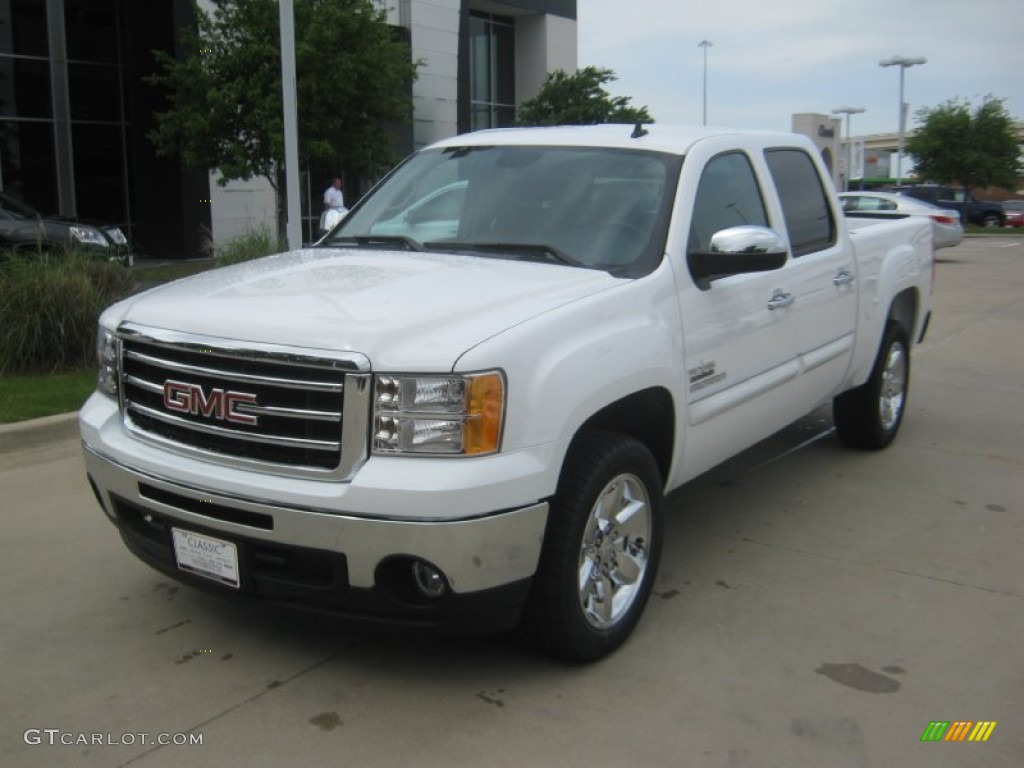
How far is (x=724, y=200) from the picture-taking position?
477 centimetres

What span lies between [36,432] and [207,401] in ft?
12.7

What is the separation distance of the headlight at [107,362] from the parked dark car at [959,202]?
3542 centimetres

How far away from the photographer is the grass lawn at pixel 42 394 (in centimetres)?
704

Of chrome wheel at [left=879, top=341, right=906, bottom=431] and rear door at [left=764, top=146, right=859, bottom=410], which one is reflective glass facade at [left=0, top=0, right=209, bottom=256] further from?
rear door at [left=764, top=146, right=859, bottom=410]

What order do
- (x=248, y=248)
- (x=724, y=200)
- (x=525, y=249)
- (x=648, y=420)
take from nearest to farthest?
(x=648, y=420)
(x=525, y=249)
(x=724, y=200)
(x=248, y=248)

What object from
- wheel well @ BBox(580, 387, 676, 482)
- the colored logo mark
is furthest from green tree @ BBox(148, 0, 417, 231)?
the colored logo mark

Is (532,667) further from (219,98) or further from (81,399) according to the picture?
(219,98)

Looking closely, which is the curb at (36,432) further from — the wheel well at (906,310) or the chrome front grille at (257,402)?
the wheel well at (906,310)

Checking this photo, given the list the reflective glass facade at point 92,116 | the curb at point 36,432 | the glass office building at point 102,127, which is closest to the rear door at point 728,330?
the curb at point 36,432

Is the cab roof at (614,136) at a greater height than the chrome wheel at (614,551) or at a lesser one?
greater

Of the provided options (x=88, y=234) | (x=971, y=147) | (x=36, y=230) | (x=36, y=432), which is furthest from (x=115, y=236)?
(x=971, y=147)

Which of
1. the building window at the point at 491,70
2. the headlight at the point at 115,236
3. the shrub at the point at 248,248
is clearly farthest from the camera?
the building window at the point at 491,70

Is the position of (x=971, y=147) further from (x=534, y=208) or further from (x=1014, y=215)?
(x=534, y=208)

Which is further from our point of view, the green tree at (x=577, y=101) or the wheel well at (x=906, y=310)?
the green tree at (x=577, y=101)
